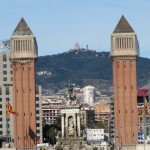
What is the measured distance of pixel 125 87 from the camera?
16525 centimetres

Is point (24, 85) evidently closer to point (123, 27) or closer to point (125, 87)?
point (125, 87)

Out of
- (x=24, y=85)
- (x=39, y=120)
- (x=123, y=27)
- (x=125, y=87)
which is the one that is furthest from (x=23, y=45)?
(x=39, y=120)

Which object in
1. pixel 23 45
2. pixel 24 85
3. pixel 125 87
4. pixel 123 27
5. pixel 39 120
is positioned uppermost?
pixel 123 27

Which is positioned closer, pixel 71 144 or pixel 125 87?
pixel 71 144

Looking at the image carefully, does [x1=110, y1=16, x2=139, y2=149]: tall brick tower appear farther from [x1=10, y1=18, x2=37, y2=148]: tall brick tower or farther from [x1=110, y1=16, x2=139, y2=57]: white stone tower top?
[x1=10, y1=18, x2=37, y2=148]: tall brick tower

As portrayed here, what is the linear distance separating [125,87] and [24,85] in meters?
18.0

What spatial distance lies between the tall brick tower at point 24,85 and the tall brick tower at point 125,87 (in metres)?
14.5

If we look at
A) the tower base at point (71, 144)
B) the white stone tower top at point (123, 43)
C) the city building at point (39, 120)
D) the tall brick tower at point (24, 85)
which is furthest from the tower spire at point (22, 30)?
the city building at point (39, 120)

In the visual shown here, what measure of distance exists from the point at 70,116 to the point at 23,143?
1145 cm

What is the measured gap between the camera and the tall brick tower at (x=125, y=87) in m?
164

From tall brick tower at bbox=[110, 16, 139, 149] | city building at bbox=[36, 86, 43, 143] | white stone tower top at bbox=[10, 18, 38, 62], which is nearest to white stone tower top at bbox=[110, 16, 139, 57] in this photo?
tall brick tower at bbox=[110, 16, 139, 149]

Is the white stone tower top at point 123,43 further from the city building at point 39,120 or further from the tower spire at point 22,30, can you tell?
the city building at point 39,120

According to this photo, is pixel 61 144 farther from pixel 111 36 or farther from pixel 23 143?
pixel 111 36

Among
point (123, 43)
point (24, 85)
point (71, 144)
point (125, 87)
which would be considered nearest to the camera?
point (71, 144)
